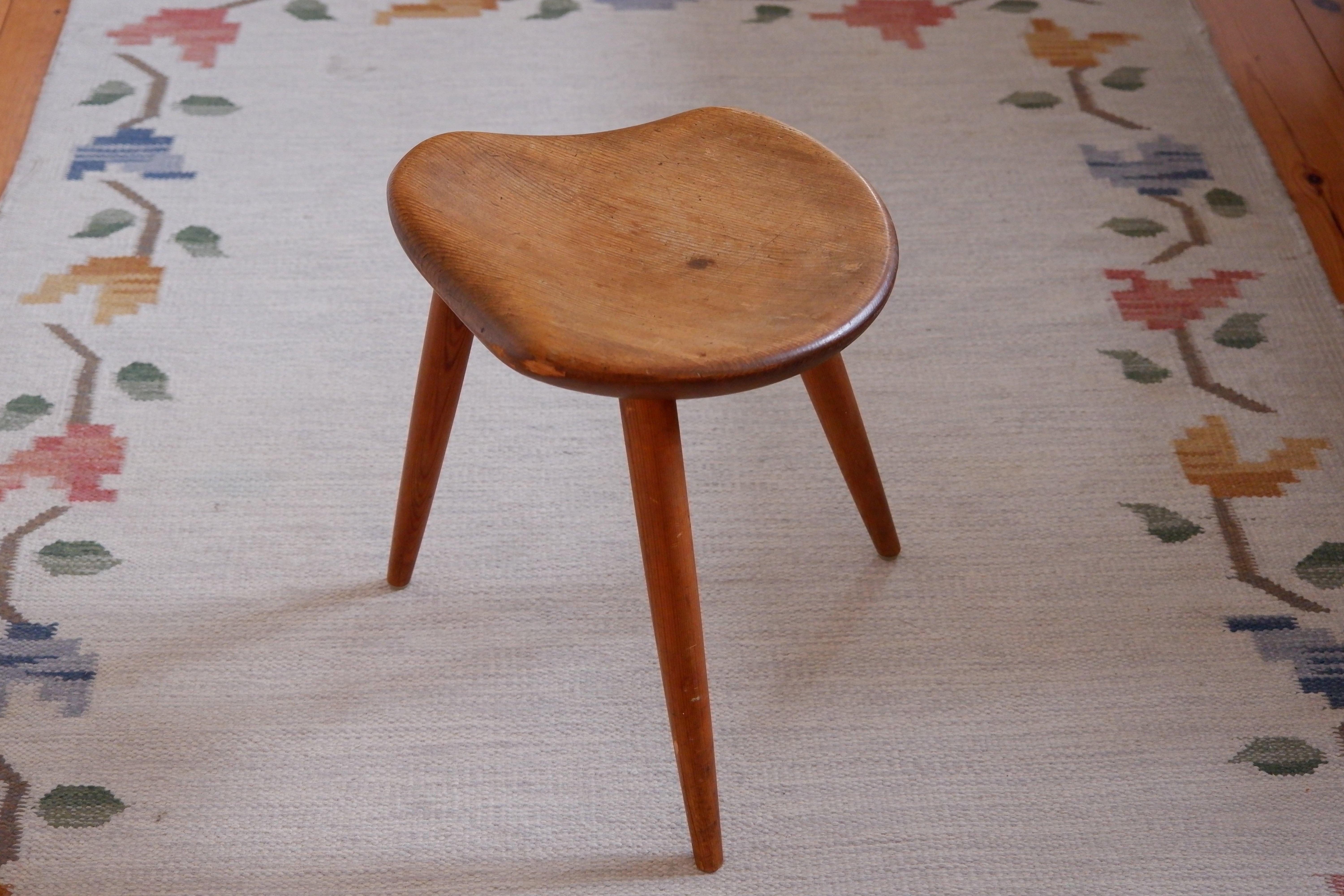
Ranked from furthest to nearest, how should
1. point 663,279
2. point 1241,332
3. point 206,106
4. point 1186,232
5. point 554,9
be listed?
point 554,9, point 206,106, point 1186,232, point 1241,332, point 663,279

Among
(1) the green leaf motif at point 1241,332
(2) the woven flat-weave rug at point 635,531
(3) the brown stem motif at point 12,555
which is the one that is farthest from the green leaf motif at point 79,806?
(1) the green leaf motif at point 1241,332

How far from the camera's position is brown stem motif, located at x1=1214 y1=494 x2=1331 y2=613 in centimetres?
111

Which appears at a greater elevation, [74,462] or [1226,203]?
[1226,203]

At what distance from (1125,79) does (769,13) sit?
0.51 meters

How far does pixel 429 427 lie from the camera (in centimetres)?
98

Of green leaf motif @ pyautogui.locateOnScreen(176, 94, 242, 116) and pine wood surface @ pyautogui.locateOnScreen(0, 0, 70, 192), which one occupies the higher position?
green leaf motif @ pyautogui.locateOnScreen(176, 94, 242, 116)

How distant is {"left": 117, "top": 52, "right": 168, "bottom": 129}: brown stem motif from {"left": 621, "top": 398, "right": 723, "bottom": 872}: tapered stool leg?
1.07 meters

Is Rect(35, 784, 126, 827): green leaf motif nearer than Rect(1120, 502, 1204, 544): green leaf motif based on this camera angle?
Yes

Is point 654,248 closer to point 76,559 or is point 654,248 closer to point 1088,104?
point 76,559

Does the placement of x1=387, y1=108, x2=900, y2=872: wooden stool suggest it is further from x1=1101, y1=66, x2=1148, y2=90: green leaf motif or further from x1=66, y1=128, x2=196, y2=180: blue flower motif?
x1=1101, y1=66, x2=1148, y2=90: green leaf motif

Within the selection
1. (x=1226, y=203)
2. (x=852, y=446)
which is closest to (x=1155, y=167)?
(x=1226, y=203)

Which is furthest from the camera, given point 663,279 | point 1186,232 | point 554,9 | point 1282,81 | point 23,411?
point 554,9

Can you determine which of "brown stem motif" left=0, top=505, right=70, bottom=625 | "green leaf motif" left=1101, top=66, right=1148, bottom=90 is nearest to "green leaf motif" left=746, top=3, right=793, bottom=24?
"green leaf motif" left=1101, top=66, right=1148, bottom=90

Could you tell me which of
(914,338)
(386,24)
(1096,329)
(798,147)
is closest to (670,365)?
(798,147)
